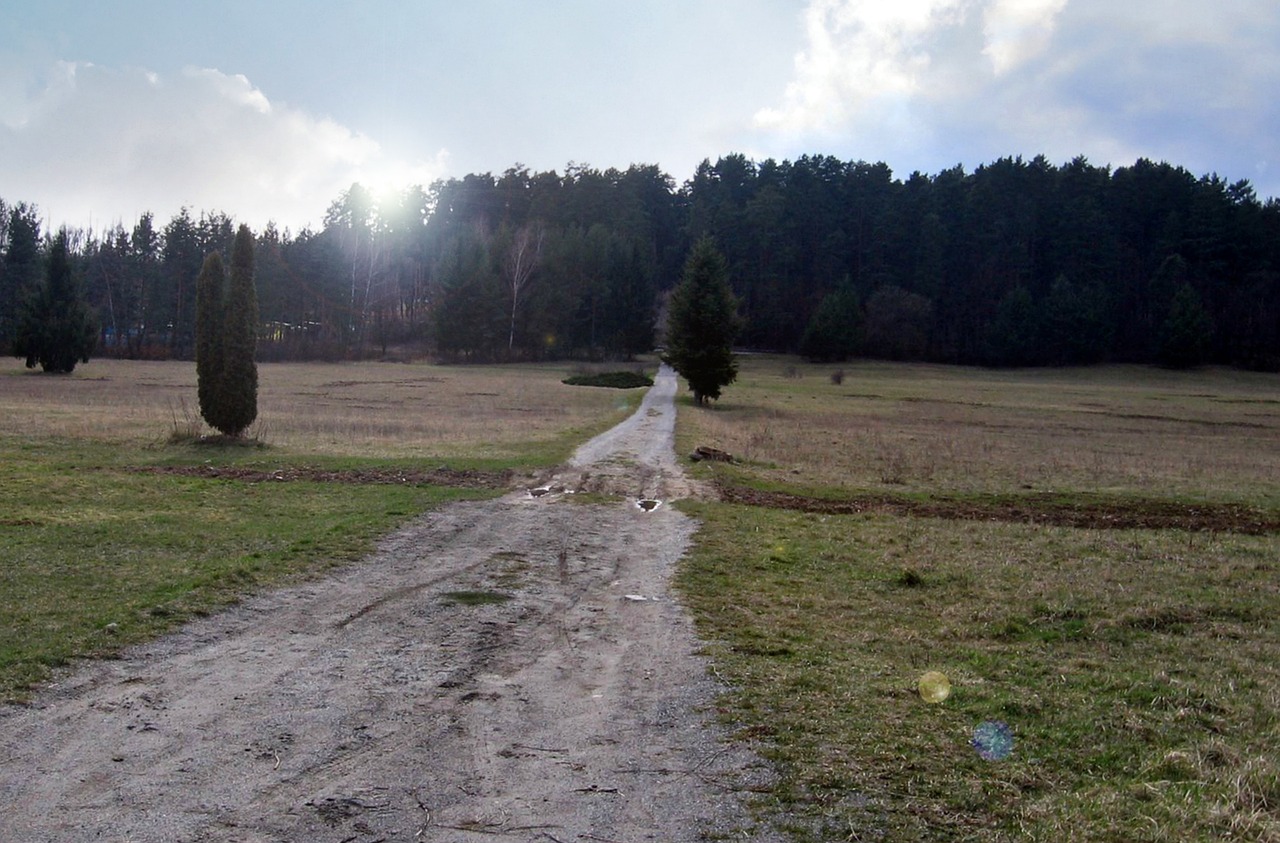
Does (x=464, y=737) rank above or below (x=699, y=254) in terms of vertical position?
below

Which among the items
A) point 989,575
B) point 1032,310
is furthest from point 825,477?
point 1032,310

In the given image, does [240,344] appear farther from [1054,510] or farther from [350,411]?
[1054,510]

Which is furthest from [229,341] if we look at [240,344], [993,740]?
[993,740]

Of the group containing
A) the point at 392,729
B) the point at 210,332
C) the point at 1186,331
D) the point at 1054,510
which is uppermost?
the point at 1186,331

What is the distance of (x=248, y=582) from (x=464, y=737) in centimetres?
493

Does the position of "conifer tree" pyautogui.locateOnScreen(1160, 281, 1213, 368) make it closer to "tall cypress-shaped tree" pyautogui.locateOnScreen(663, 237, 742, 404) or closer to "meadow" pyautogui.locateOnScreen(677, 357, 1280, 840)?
"tall cypress-shaped tree" pyautogui.locateOnScreen(663, 237, 742, 404)

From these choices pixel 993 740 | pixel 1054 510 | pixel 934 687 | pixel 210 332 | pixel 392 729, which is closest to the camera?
pixel 993 740

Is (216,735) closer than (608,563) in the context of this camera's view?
Yes

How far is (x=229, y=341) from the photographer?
24.6m

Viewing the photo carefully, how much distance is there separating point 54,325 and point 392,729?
6753cm

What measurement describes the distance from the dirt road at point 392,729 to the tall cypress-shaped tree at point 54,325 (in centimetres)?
6286

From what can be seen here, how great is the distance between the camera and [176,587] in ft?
30.3

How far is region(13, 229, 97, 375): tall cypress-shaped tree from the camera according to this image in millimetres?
60844

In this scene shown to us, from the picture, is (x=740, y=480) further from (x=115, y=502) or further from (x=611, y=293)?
(x=611, y=293)
